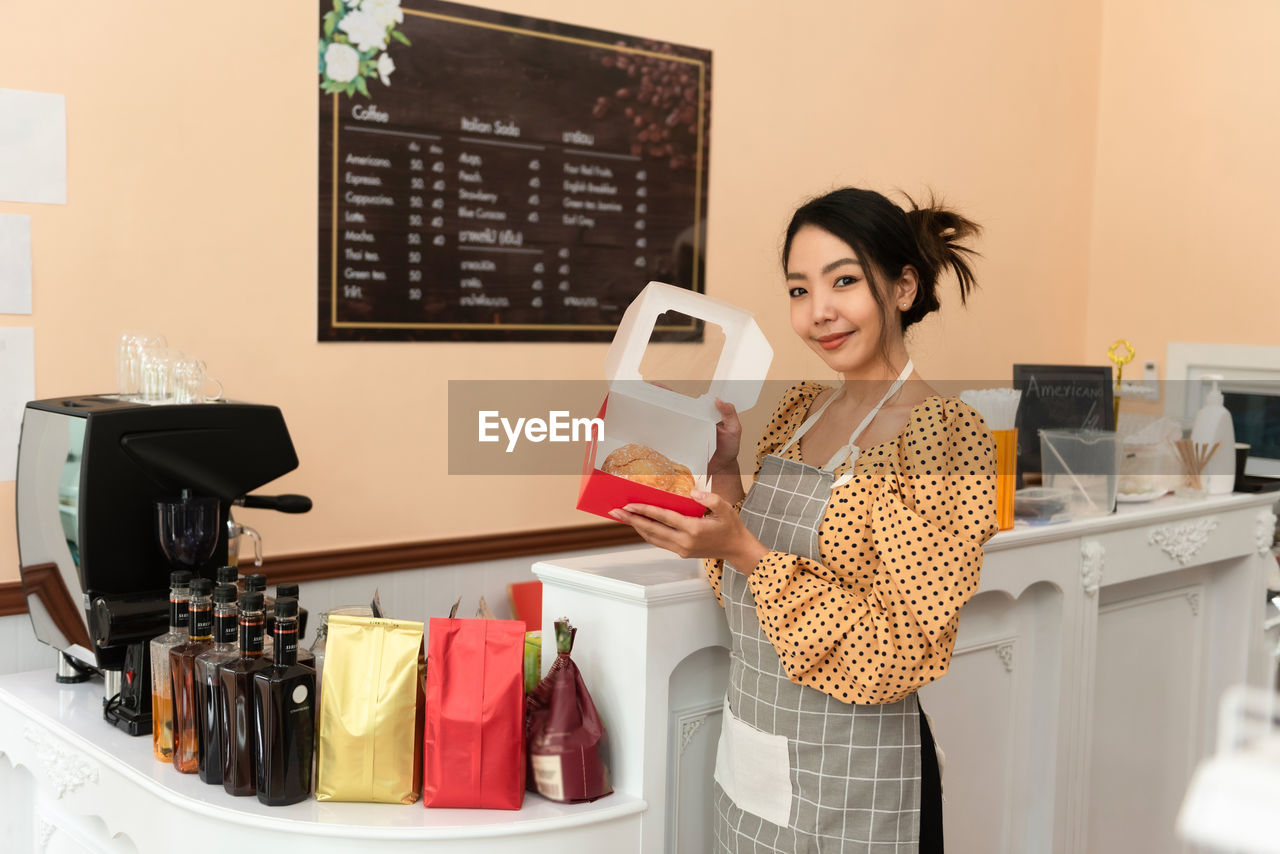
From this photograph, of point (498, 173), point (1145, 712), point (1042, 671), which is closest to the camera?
point (1042, 671)

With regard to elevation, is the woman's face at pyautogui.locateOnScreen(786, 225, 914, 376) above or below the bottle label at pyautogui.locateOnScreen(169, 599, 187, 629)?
above

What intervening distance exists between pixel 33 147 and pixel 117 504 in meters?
0.71

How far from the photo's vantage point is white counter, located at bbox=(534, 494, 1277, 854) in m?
1.71

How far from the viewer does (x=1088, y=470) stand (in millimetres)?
2633

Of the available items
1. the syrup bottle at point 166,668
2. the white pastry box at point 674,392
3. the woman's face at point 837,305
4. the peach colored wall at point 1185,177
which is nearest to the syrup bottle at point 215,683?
the syrup bottle at point 166,668

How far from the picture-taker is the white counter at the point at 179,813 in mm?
1486

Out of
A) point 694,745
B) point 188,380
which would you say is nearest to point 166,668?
point 188,380

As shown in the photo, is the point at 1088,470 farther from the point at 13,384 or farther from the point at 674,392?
the point at 13,384

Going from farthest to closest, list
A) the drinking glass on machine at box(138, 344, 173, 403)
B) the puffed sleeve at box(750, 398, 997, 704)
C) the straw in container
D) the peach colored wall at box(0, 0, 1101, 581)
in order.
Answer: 1. the straw in container
2. the peach colored wall at box(0, 0, 1101, 581)
3. the drinking glass on machine at box(138, 344, 173, 403)
4. the puffed sleeve at box(750, 398, 997, 704)

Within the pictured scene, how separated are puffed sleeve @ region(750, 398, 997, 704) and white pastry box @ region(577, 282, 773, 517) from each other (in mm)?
232

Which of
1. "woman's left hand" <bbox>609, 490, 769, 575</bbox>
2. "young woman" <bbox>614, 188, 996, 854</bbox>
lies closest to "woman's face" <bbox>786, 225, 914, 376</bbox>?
"young woman" <bbox>614, 188, 996, 854</bbox>

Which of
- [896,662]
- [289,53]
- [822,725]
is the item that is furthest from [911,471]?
[289,53]

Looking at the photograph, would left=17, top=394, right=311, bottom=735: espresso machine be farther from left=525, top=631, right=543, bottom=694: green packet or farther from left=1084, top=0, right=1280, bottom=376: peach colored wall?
left=1084, top=0, right=1280, bottom=376: peach colored wall

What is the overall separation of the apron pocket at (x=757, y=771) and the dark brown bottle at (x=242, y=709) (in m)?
0.68
